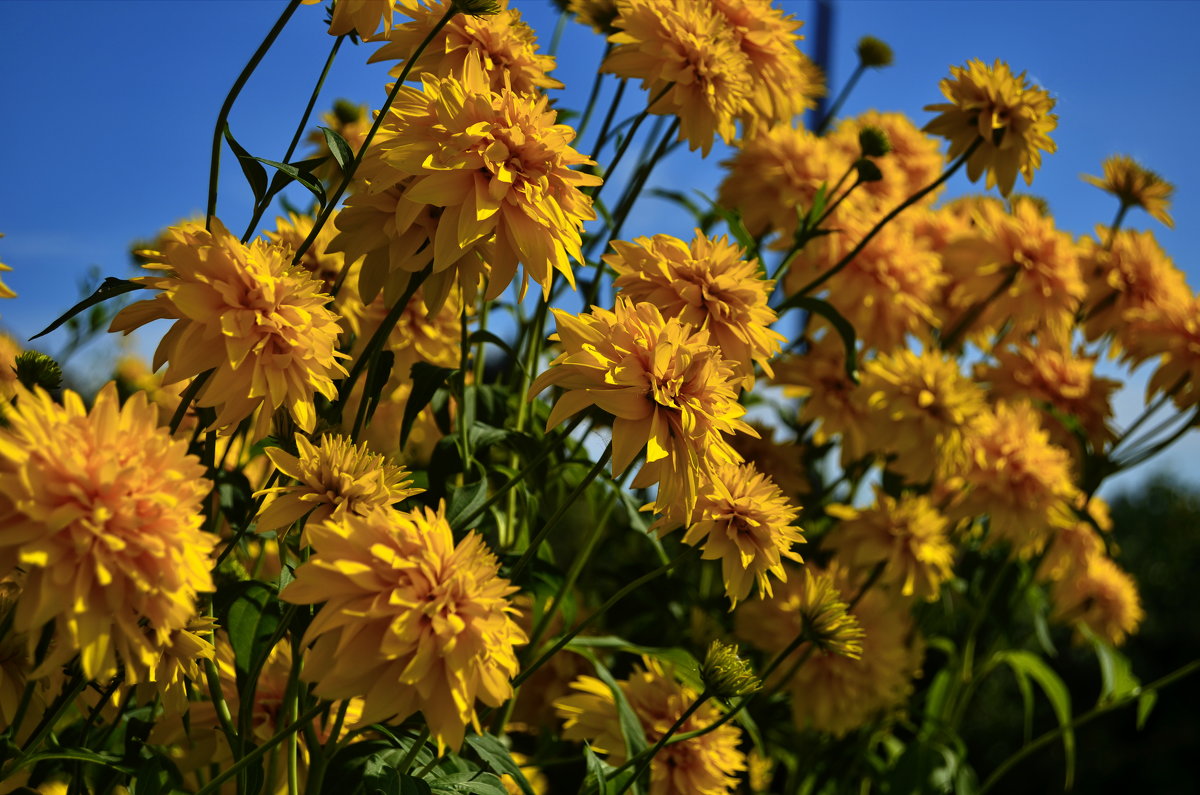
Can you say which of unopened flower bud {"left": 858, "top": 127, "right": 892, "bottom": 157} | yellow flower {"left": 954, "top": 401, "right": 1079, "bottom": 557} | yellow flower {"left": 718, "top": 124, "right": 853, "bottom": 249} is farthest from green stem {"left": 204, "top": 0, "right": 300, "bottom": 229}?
yellow flower {"left": 954, "top": 401, "right": 1079, "bottom": 557}

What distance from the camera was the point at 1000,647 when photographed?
5.49 ft

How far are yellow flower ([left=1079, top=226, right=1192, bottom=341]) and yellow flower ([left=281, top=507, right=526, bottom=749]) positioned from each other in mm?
1353

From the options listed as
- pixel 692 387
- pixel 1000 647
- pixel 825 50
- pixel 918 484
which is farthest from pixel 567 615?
pixel 825 50

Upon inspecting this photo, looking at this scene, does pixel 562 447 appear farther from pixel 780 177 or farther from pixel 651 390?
pixel 780 177

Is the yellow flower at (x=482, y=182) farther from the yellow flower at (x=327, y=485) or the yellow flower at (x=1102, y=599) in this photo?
the yellow flower at (x=1102, y=599)

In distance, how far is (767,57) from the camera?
44.5 inches

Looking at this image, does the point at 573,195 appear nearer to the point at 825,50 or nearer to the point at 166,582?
the point at 166,582

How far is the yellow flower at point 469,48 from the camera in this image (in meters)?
0.89

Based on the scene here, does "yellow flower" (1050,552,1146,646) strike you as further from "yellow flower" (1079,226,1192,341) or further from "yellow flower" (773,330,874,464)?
"yellow flower" (773,330,874,464)

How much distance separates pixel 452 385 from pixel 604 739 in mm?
380

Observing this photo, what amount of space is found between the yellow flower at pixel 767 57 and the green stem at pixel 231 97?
0.52m

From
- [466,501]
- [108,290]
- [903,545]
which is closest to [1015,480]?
[903,545]

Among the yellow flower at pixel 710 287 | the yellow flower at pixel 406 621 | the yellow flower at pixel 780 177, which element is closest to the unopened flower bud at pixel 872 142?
the yellow flower at pixel 780 177

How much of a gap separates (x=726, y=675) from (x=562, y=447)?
15.4 inches
